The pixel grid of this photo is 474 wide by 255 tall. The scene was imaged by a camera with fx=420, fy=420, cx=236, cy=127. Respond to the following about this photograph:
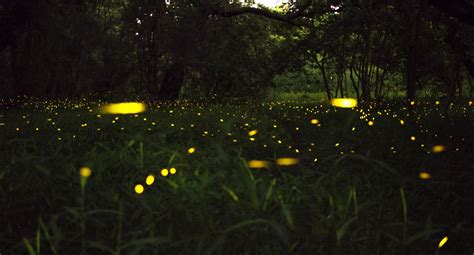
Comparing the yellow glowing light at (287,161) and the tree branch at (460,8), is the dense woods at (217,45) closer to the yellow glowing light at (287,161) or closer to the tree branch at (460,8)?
the tree branch at (460,8)

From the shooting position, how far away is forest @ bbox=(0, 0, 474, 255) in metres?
2.78

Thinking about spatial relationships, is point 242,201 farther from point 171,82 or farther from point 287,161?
point 171,82

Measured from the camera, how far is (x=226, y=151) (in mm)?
5461

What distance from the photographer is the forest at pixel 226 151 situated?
2779 mm

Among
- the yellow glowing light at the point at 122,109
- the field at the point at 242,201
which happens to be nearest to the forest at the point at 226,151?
the field at the point at 242,201

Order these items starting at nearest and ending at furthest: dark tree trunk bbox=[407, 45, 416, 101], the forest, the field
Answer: the field
the forest
dark tree trunk bbox=[407, 45, 416, 101]

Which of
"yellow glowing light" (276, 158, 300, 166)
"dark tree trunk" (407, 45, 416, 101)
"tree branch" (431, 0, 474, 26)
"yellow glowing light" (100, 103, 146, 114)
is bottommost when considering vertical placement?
"yellow glowing light" (276, 158, 300, 166)

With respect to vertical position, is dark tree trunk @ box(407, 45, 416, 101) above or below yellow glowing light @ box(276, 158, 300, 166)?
above

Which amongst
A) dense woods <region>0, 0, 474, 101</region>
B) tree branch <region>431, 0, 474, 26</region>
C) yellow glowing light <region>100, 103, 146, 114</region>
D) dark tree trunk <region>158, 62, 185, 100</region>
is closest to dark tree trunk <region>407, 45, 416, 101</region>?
dense woods <region>0, 0, 474, 101</region>

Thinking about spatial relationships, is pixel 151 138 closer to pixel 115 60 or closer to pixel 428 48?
pixel 428 48

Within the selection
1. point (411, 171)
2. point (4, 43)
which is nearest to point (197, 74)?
point (4, 43)

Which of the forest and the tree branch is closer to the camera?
the forest

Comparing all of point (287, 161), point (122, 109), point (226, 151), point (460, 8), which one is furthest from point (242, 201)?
point (122, 109)

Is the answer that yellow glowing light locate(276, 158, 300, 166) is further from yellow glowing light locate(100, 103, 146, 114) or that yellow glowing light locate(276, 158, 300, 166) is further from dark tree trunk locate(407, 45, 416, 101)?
yellow glowing light locate(100, 103, 146, 114)
